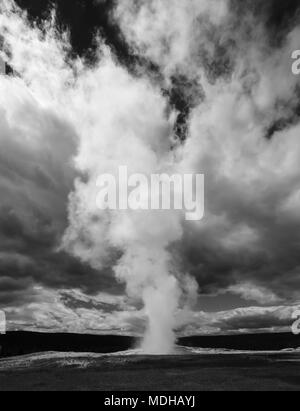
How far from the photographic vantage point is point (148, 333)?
17950 cm
